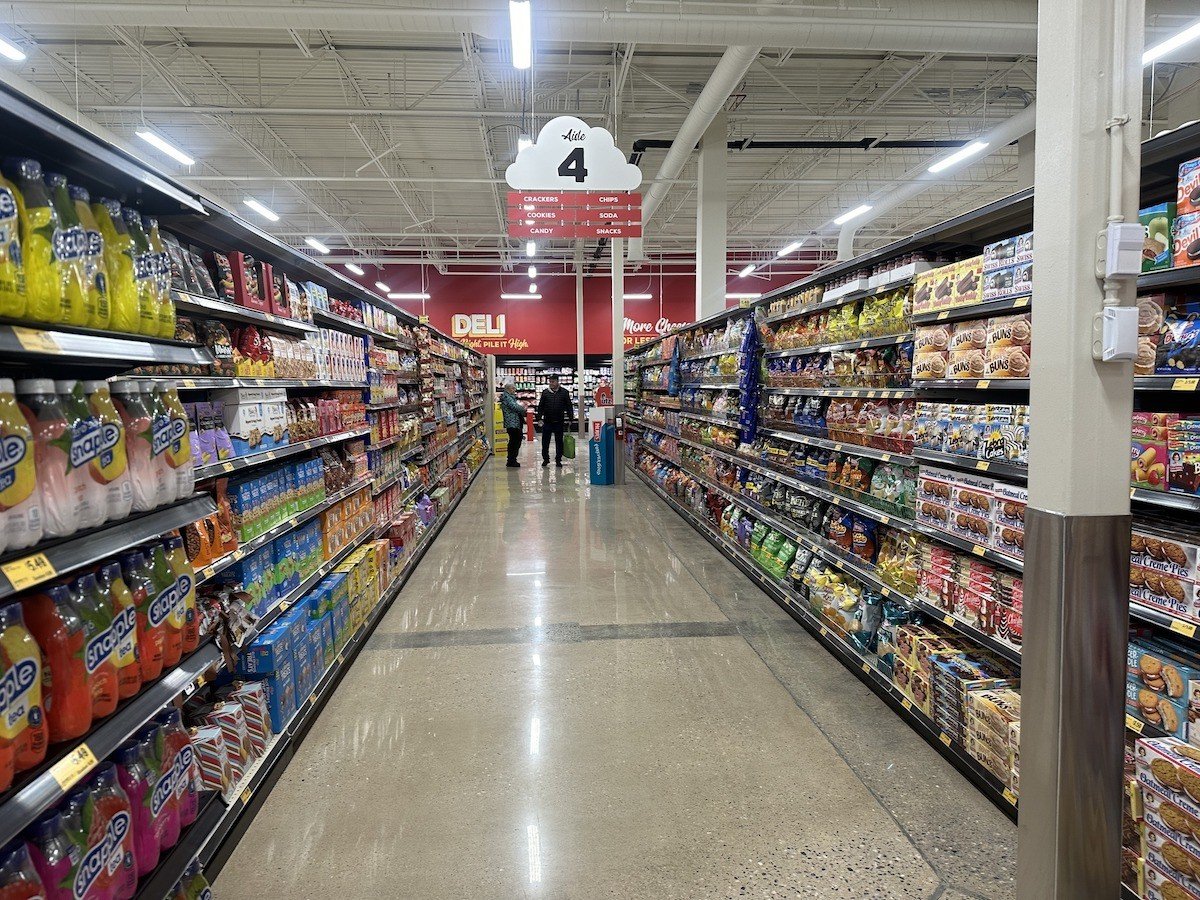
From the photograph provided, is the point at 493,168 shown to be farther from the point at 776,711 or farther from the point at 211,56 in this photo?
the point at 776,711

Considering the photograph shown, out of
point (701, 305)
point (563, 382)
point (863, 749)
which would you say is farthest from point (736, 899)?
point (563, 382)

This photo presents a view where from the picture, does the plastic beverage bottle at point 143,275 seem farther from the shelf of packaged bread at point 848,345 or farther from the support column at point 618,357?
the support column at point 618,357

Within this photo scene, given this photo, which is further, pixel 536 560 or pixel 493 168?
pixel 493 168

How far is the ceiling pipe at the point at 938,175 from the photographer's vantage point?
9.84m

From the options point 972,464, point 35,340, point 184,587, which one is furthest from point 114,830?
point 972,464

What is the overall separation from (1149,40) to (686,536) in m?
8.10

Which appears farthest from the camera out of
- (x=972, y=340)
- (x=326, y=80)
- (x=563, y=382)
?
(x=563, y=382)

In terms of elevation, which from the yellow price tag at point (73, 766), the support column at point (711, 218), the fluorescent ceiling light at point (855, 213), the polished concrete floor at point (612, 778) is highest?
the fluorescent ceiling light at point (855, 213)

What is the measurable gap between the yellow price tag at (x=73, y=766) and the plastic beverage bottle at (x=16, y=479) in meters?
0.46

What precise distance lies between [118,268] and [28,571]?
77 cm

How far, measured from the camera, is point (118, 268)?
165 cm

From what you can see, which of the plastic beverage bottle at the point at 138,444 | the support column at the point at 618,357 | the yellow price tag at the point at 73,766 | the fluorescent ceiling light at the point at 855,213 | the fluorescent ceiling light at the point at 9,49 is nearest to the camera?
the yellow price tag at the point at 73,766

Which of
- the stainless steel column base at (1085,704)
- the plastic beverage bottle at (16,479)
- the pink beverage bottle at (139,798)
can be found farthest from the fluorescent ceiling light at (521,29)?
the pink beverage bottle at (139,798)

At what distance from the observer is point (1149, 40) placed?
7.98 meters
